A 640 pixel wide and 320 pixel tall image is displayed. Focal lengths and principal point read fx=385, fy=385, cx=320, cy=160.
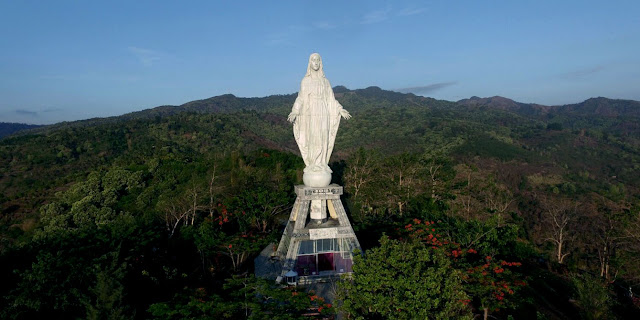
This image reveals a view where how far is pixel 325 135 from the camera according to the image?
1208 cm

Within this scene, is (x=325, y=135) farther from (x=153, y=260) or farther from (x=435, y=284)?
(x=153, y=260)

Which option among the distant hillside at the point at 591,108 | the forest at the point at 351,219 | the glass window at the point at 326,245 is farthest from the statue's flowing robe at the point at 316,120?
the distant hillside at the point at 591,108

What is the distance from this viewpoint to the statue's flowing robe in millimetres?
11820

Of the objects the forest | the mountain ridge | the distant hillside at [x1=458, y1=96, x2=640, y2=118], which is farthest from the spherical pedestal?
the distant hillside at [x1=458, y1=96, x2=640, y2=118]

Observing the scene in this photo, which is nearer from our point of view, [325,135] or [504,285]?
[504,285]

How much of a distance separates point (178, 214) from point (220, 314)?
34.6ft

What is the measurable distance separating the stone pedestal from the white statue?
49cm

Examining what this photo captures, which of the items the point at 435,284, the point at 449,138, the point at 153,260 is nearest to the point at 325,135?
the point at 435,284

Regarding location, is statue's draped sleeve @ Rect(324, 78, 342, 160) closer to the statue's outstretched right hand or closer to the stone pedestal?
the statue's outstretched right hand

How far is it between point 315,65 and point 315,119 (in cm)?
163

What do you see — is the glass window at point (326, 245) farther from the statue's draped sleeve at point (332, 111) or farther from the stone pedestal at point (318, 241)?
the statue's draped sleeve at point (332, 111)

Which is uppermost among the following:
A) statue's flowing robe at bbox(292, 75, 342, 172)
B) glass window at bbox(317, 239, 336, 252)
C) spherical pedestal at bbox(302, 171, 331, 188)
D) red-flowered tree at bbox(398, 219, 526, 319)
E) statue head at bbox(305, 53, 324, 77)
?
statue head at bbox(305, 53, 324, 77)

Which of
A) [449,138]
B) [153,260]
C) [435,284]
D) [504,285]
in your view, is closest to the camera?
[435,284]

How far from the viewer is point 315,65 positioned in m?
11.7
